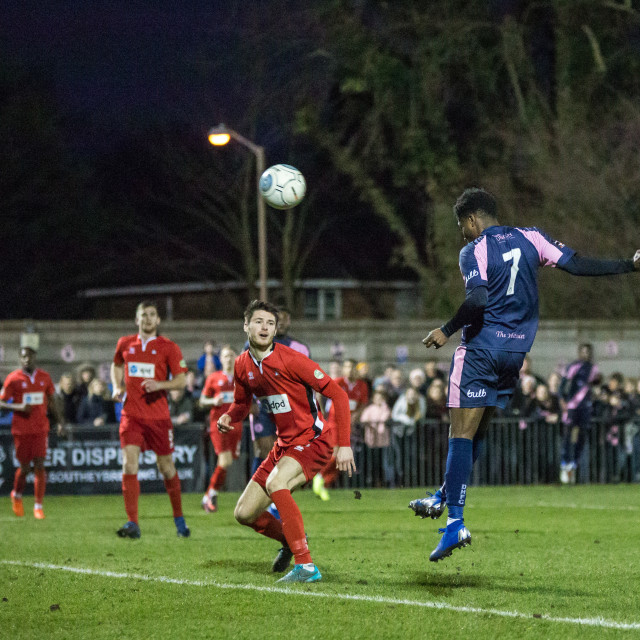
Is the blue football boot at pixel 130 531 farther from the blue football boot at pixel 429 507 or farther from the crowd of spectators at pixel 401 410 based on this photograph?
the crowd of spectators at pixel 401 410

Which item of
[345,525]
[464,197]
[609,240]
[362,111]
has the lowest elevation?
[345,525]

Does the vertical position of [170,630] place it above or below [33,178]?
Answer: below

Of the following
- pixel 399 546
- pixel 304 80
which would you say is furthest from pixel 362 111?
pixel 399 546

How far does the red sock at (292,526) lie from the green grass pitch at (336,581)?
269mm

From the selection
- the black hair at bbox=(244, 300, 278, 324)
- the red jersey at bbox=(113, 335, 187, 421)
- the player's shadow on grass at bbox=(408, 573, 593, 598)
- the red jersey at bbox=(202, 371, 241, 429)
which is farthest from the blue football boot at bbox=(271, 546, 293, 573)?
the red jersey at bbox=(202, 371, 241, 429)

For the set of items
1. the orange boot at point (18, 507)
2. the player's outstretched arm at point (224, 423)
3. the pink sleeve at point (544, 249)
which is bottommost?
the orange boot at point (18, 507)

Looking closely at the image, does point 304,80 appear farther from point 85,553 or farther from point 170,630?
point 170,630

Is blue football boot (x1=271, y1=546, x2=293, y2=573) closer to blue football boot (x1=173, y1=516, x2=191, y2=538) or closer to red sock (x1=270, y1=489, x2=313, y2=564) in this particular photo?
red sock (x1=270, y1=489, x2=313, y2=564)

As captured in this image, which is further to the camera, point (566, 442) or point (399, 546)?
point (566, 442)

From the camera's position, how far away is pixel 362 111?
104 ft

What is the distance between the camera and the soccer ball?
33.2ft

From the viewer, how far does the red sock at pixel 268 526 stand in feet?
Result: 26.1

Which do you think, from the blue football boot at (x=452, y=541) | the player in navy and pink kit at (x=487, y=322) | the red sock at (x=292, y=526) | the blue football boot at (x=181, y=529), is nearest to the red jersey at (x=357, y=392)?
the blue football boot at (x=181, y=529)

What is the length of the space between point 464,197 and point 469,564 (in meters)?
2.85
